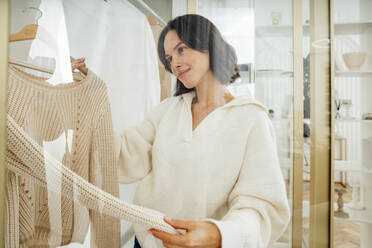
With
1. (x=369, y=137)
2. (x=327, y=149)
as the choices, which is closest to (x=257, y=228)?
(x=327, y=149)

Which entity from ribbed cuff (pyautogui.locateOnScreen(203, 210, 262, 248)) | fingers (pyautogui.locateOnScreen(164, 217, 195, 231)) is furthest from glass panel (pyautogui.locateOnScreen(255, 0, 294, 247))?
fingers (pyautogui.locateOnScreen(164, 217, 195, 231))

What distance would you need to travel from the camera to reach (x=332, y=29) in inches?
28.1

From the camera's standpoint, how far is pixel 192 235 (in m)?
0.66

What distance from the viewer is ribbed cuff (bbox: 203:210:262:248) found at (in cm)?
62

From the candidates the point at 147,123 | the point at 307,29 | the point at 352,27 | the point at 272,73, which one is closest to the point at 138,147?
the point at 147,123

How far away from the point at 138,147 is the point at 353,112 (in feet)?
2.07

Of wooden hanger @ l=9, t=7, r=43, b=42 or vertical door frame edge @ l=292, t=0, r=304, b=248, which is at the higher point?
wooden hanger @ l=9, t=7, r=43, b=42

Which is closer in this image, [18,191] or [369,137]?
[369,137]

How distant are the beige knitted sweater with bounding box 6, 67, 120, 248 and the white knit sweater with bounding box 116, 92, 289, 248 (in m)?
0.11

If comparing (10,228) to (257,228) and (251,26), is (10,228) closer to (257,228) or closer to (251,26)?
(257,228)

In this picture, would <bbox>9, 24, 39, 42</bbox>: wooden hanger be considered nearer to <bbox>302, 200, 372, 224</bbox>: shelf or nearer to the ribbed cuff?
the ribbed cuff

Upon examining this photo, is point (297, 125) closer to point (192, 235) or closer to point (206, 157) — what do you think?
point (206, 157)

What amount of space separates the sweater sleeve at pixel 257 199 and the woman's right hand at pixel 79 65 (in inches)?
21.1

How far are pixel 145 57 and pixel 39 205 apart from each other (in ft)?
1.90
